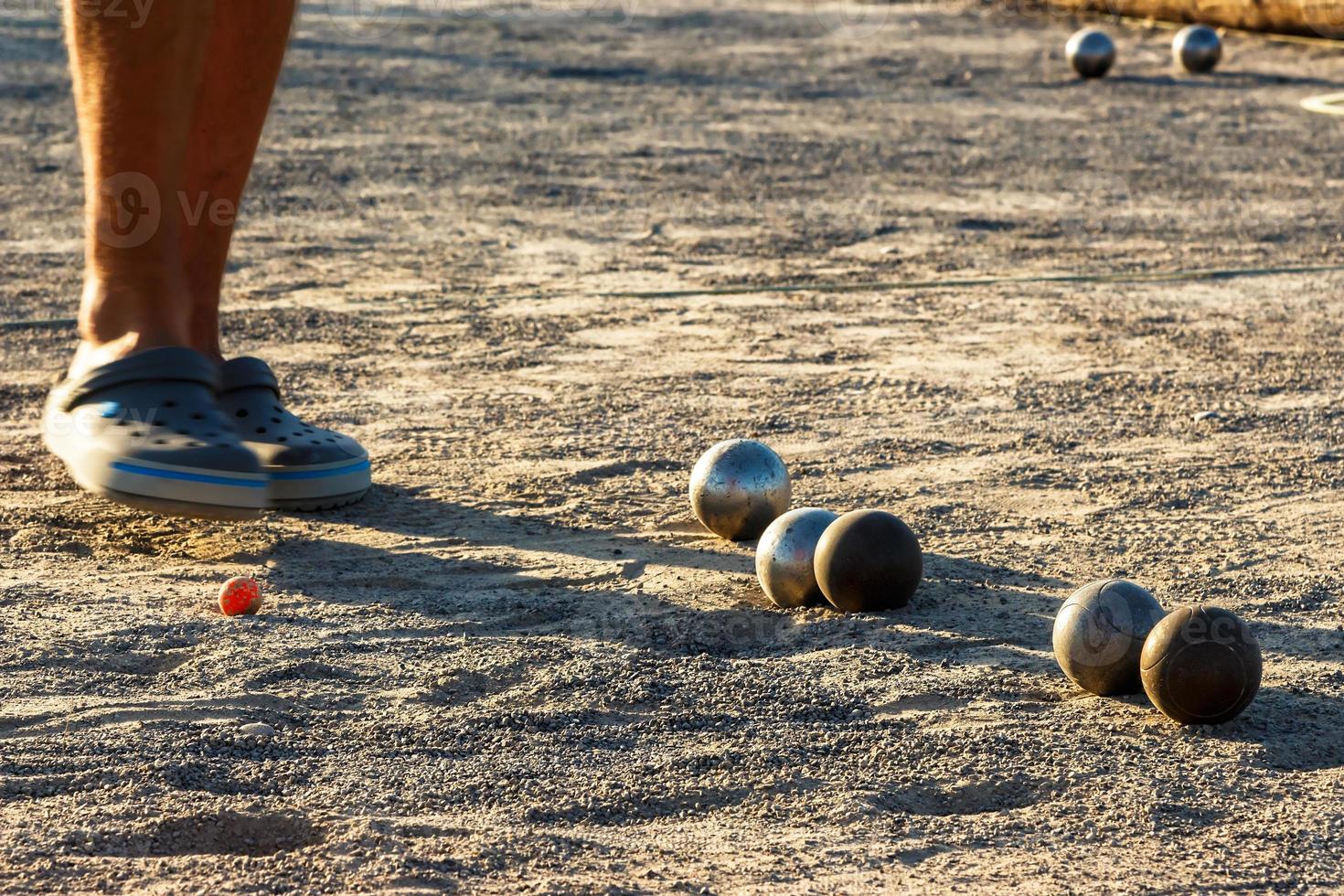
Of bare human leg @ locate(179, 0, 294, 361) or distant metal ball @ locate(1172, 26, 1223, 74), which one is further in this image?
distant metal ball @ locate(1172, 26, 1223, 74)

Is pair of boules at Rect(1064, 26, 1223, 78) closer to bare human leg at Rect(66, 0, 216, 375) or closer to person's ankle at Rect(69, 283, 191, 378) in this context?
bare human leg at Rect(66, 0, 216, 375)

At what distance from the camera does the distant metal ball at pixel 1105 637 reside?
3016mm

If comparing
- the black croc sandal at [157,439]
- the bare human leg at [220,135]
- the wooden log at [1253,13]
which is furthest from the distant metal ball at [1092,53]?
the black croc sandal at [157,439]

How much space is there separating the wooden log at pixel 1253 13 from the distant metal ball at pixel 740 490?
1043cm

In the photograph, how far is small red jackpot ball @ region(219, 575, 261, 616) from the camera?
3.37 meters

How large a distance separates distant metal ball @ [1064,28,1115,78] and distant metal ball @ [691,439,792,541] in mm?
8544

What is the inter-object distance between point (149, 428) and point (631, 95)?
7529 mm

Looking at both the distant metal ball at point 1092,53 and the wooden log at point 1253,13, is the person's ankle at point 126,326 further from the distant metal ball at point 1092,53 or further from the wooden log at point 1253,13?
the wooden log at point 1253,13

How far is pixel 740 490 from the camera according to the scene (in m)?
3.79

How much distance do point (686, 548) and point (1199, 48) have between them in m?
9.18

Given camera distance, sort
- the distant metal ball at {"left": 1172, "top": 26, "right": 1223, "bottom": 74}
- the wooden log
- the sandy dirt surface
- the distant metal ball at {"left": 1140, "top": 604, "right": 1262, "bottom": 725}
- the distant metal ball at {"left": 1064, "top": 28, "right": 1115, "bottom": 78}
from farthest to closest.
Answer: the wooden log, the distant metal ball at {"left": 1172, "top": 26, "right": 1223, "bottom": 74}, the distant metal ball at {"left": 1064, "top": 28, "right": 1115, "bottom": 78}, the distant metal ball at {"left": 1140, "top": 604, "right": 1262, "bottom": 725}, the sandy dirt surface

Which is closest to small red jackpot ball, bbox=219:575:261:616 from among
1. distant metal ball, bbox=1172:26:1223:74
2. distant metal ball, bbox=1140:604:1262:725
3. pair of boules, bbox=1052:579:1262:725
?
pair of boules, bbox=1052:579:1262:725

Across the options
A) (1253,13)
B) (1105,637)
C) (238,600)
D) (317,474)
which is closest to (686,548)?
(317,474)

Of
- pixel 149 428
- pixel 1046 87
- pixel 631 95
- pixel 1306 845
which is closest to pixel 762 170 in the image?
pixel 631 95
